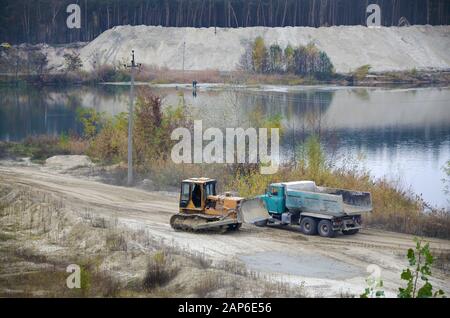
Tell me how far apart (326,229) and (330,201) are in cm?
92

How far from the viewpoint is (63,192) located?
1216 inches

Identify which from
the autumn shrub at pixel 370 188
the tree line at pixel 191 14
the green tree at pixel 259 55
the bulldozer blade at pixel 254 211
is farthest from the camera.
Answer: the green tree at pixel 259 55

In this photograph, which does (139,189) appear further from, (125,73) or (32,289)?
(125,73)

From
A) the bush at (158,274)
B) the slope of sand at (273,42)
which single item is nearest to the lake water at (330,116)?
the slope of sand at (273,42)

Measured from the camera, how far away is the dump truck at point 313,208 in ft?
77.2

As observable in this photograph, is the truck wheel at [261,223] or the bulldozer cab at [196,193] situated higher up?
the bulldozer cab at [196,193]

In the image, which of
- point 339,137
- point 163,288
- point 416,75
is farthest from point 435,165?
point 163,288

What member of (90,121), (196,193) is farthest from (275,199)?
(90,121)

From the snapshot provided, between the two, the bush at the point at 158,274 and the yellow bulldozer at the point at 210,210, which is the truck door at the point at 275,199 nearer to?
the yellow bulldozer at the point at 210,210

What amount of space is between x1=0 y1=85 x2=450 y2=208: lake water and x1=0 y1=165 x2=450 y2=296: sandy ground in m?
9.17

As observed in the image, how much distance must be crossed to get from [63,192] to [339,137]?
17370mm

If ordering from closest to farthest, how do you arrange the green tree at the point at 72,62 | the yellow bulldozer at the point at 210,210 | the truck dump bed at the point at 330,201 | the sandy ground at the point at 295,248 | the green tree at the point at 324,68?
the sandy ground at the point at 295,248 < the truck dump bed at the point at 330,201 < the yellow bulldozer at the point at 210,210 < the green tree at the point at 324,68 < the green tree at the point at 72,62

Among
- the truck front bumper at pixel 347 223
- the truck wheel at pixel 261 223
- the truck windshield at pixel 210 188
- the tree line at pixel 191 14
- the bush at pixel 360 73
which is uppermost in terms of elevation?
the tree line at pixel 191 14

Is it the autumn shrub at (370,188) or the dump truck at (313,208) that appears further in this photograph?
the autumn shrub at (370,188)
